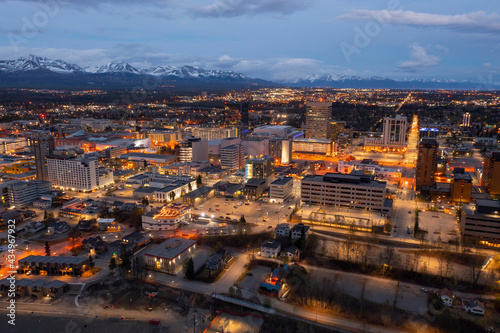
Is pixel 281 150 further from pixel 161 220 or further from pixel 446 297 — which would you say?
pixel 446 297

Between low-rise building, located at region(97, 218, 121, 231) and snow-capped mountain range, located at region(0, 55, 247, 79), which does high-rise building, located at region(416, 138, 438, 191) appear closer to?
Result: low-rise building, located at region(97, 218, 121, 231)

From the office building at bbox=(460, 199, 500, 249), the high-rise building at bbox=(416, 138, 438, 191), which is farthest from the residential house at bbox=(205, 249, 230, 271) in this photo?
the high-rise building at bbox=(416, 138, 438, 191)

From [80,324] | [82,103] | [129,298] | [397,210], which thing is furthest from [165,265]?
[82,103]

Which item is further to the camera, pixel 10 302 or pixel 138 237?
pixel 138 237

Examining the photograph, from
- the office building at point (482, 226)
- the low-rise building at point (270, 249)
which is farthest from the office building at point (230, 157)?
the office building at point (482, 226)

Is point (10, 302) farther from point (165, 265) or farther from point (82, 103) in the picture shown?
point (82, 103)

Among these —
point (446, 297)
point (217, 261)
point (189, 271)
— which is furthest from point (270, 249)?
point (446, 297)
